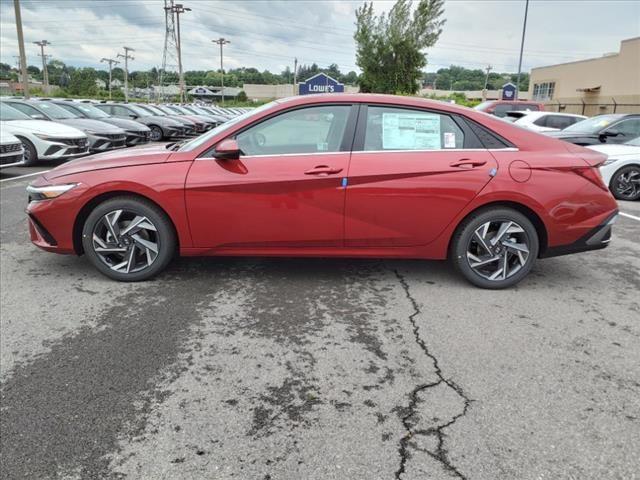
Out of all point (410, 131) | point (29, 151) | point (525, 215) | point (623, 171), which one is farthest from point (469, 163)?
point (29, 151)

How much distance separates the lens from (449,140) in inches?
162

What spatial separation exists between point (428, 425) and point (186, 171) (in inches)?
A: 105

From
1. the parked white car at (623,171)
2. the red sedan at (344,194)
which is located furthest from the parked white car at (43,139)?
the parked white car at (623,171)

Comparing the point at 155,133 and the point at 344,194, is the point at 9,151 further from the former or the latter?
the point at 155,133

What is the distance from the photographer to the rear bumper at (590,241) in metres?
4.15

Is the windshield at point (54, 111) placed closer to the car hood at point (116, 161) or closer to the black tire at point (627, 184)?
the car hood at point (116, 161)

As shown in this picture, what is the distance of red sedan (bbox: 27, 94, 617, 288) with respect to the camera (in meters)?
3.99

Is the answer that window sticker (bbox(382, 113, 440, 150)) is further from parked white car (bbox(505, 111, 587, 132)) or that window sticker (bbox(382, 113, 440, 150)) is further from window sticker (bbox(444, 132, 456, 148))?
parked white car (bbox(505, 111, 587, 132))

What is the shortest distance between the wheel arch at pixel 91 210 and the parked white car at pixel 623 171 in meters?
7.71

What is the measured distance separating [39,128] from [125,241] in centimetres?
899

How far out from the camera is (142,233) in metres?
4.15

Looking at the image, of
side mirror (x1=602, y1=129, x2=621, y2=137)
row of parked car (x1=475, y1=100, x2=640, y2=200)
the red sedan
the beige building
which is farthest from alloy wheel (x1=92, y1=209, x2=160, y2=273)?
the beige building

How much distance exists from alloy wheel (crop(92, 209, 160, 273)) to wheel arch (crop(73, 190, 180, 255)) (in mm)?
138

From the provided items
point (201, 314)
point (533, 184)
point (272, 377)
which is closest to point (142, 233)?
point (201, 314)
